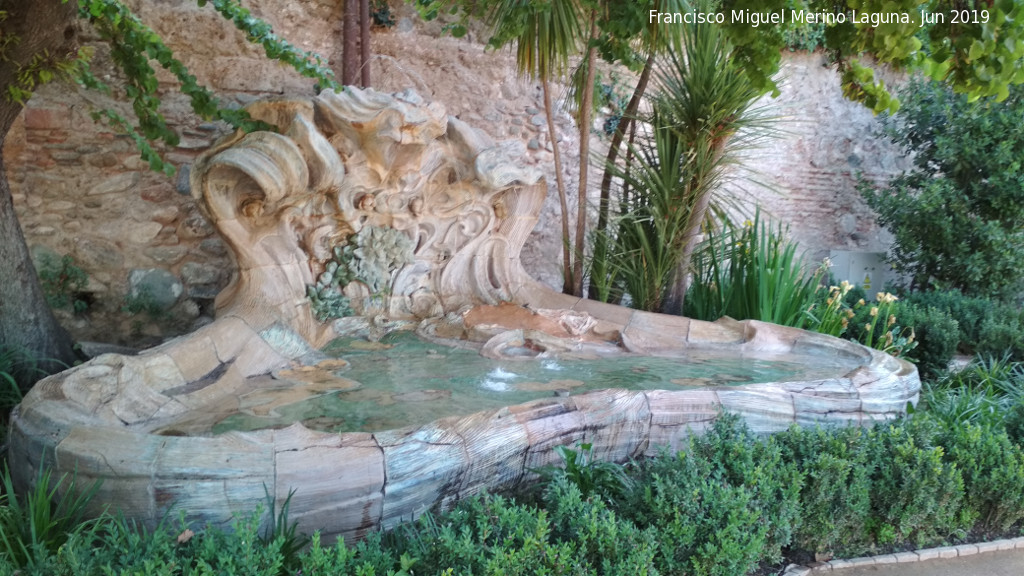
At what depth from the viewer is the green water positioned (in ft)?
9.23

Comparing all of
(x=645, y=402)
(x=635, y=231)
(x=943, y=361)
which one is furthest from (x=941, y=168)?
(x=645, y=402)

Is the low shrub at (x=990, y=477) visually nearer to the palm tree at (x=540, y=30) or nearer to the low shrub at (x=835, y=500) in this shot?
the low shrub at (x=835, y=500)

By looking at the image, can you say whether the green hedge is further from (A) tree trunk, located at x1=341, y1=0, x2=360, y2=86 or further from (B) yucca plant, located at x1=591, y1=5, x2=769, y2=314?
(A) tree trunk, located at x1=341, y1=0, x2=360, y2=86

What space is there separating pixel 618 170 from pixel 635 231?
44 cm

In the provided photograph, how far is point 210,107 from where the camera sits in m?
3.49

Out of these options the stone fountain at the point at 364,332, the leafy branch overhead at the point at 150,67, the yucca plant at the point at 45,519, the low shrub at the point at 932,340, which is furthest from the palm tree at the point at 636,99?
the yucca plant at the point at 45,519

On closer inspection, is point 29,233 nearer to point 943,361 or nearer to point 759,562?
point 759,562

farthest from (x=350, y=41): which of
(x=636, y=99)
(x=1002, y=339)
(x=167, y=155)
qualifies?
(x=1002, y=339)

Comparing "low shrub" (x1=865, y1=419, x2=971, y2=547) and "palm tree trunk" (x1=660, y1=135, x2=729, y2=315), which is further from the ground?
"palm tree trunk" (x1=660, y1=135, x2=729, y2=315)

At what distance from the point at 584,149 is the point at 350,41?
1.92m

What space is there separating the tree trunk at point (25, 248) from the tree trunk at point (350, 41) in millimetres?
1891

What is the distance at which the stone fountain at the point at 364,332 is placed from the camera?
2.12m

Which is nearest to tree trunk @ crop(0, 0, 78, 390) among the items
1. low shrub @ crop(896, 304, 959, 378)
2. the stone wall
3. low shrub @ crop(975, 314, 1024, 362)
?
the stone wall

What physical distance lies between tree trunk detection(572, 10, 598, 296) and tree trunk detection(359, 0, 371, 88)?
1659mm
